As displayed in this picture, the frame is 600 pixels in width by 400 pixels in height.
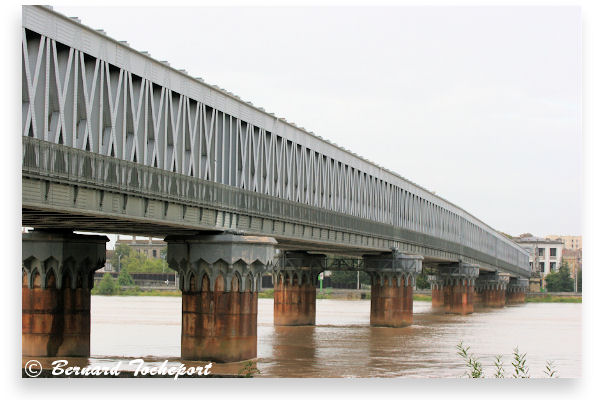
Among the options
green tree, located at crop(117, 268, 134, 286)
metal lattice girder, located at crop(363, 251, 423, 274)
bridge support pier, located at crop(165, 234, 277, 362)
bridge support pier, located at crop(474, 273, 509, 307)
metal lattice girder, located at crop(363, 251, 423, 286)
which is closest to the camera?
bridge support pier, located at crop(165, 234, 277, 362)

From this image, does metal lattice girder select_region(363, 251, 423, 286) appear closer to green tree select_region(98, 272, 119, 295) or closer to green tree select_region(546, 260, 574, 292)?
green tree select_region(546, 260, 574, 292)

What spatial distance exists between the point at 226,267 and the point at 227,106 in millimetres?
9448

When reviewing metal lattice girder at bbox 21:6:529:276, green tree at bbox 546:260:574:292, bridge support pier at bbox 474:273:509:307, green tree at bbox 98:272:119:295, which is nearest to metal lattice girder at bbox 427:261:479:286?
green tree at bbox 546:260:574:292

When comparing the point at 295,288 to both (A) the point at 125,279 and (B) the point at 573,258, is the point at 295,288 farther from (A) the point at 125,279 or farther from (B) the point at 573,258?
(A) the point at 125,279

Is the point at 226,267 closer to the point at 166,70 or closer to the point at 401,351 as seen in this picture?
the point at 166,70

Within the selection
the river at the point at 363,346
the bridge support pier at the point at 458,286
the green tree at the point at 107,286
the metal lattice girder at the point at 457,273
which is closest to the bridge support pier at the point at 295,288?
the river at the point at 363,346

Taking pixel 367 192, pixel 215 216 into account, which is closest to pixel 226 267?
pixel 215 216

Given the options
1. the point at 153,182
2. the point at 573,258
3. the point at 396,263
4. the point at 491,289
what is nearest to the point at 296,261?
the point at 396,263

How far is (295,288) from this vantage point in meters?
91.7

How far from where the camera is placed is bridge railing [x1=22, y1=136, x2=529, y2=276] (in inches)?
1371

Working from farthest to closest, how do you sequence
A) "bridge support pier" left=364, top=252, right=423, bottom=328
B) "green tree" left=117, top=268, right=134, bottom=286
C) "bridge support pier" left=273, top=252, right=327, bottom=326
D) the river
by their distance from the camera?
"green tree" left=117, top=268, right=134, bottom=286, "bridge support pier" left=273, top=252, right=327, bottom=326, "bridge support pier" left=364, top=252, right=423, bottom=328, the river

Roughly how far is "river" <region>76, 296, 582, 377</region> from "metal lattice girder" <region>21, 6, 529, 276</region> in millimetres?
9808

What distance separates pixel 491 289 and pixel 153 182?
141 m

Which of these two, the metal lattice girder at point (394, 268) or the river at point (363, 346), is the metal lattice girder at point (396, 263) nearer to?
the metal lattice girder at point (394, 268)
